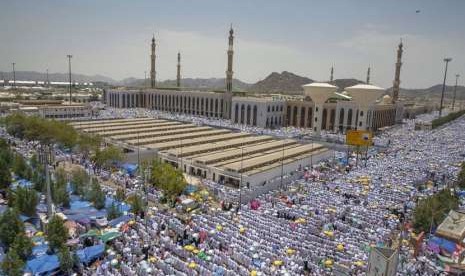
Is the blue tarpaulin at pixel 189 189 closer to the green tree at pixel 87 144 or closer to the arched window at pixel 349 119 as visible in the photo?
the green tree at pixel 87 144

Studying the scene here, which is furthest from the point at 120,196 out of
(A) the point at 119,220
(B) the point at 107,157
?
(B) the point at 107,157

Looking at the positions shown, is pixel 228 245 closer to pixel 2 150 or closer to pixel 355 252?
pixel 355 252

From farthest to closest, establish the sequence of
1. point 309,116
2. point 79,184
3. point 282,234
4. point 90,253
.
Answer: point 309,116, point 79,184, point 282,234, point 90,253

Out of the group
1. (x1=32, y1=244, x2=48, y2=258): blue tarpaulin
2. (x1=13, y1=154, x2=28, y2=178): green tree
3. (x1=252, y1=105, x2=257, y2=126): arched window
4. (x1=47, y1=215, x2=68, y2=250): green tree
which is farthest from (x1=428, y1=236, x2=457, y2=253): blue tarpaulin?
(x1=252, y1=105, x2=257, y2=126): arched window

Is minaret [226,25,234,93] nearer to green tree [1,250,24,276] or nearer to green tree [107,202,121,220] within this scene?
green tree [107,202,121,220]

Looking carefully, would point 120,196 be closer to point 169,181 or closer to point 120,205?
point 120,205

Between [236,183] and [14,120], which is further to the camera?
[14,120]

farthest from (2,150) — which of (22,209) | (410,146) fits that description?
(410,146)
